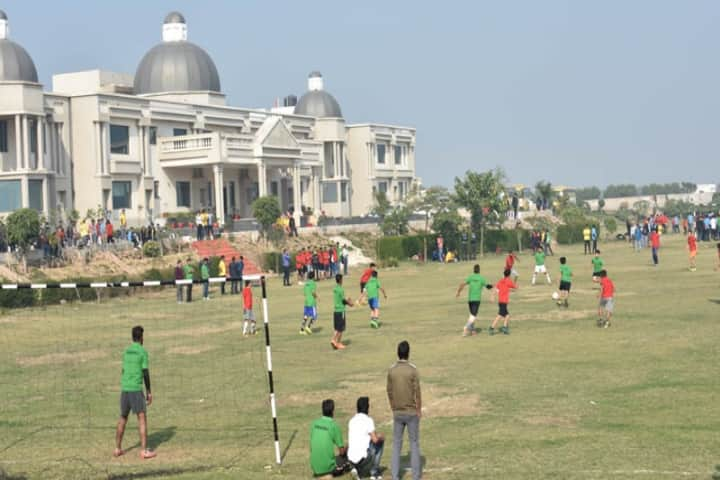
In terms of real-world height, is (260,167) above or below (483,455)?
above

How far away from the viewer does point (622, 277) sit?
39719 millimetres

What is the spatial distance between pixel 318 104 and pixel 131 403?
7154cm

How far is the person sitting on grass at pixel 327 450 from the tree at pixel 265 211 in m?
44.1

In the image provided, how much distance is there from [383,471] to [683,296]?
799 inches

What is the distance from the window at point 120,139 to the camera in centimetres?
5953

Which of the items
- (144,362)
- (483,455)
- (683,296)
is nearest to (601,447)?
(483,455)

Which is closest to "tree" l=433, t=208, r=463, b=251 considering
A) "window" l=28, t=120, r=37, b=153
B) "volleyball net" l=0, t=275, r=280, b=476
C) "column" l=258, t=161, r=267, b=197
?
"column" l=258, t=161, r=267, b=197

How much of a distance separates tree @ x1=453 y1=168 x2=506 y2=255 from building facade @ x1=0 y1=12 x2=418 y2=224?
11.5m

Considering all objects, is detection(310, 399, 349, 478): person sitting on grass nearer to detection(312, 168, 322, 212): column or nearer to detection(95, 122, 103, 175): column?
detection(95, 122, 103, 175): column

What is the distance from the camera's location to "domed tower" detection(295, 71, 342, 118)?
84.7 m

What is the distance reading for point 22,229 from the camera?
41.4 m

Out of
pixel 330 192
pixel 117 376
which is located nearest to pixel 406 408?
pixel 117 376

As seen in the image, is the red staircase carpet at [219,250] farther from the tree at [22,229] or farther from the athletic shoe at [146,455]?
the athletic shoe at [146,455]

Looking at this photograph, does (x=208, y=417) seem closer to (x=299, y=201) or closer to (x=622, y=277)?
(x=622, y=277)
